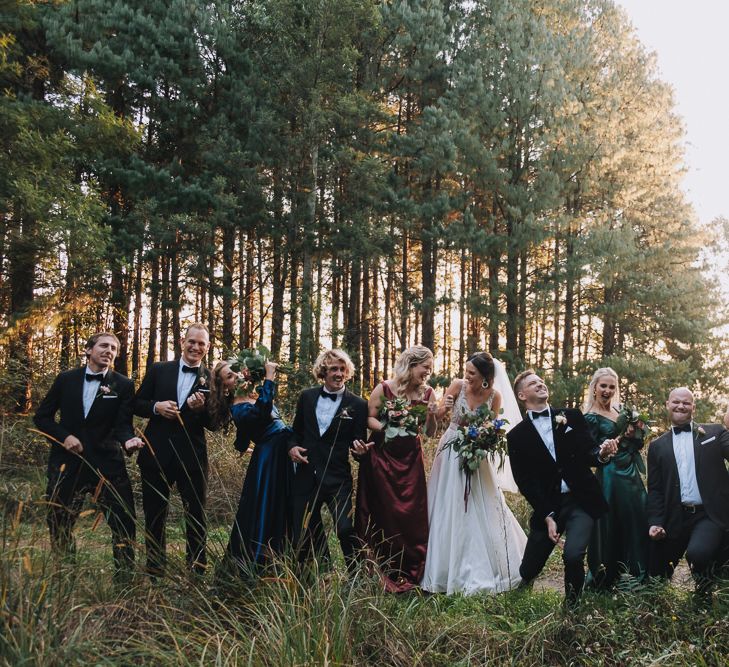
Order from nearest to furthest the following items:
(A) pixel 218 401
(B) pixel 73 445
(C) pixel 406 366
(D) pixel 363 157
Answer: (B) pixel 73 445
(A) pixel 218 401
(C) pixel 406 366
(D) pixel 363 157

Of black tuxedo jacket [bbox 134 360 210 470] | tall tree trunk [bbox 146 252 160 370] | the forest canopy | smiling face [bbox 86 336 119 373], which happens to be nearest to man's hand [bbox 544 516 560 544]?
black tuxedo jacket [bbox 134 360 210 470]

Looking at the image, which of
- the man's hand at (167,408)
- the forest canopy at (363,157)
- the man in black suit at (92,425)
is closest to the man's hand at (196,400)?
the man's hand at (167,408)

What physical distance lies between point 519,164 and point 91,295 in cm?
1346

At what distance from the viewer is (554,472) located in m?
5.88

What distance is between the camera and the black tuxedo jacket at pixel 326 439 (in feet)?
20.2

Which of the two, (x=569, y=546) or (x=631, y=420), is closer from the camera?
(x=569, y=546)

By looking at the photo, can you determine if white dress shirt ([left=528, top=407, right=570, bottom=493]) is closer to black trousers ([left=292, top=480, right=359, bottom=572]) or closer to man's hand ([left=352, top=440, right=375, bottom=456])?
man's hand ([left=352, top=440, right=375, bottom=456])

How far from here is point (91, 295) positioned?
15.8 metres

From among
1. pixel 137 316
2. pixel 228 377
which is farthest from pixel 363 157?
pixel 228 377

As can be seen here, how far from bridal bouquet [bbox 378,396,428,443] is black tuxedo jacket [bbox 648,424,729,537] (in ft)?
6.82

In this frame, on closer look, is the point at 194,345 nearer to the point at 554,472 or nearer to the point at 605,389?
the point at 554,472

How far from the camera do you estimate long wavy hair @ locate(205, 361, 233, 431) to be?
618 cm

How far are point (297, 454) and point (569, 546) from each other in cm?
239

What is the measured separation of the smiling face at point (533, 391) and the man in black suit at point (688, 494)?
101 cm
